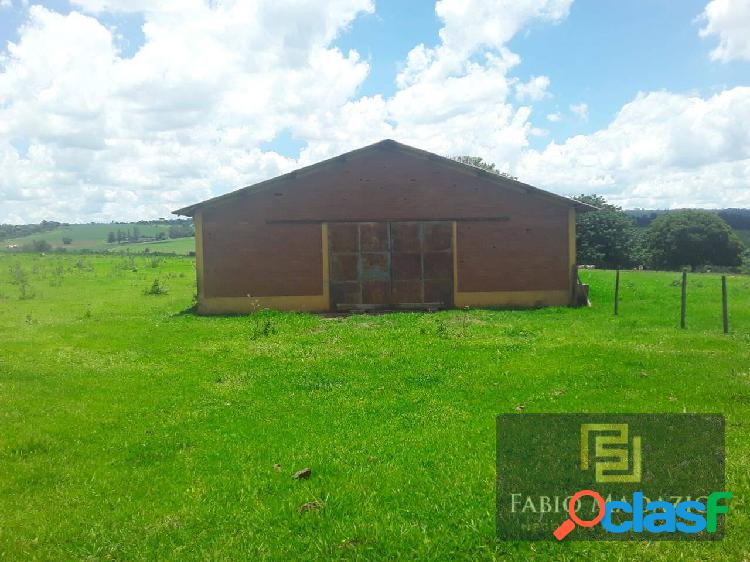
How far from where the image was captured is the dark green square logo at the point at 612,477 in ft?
14.4

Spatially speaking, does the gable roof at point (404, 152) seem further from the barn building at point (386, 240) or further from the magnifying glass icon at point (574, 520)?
the magnifying glass icon at point (574, 520)

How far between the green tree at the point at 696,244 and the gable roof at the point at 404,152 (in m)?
53.2

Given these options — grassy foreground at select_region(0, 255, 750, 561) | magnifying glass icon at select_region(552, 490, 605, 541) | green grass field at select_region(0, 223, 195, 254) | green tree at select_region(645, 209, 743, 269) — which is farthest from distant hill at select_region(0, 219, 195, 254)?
magnifying glass icon at select_region(552, 490, 605, 541)

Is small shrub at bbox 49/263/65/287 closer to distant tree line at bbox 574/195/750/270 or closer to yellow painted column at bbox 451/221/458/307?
yellow painted column at bbox 451/221/458/307

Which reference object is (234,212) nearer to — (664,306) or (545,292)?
(545,292)

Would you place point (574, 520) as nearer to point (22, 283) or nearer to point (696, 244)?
point (22, 283)

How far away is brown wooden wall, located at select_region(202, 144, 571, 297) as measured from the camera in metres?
18.2

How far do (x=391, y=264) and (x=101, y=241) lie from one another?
298 feet

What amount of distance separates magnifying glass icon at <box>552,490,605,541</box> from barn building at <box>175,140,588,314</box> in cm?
1379

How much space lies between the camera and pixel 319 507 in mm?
4781

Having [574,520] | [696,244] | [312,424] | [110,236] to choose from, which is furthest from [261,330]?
[110,236]

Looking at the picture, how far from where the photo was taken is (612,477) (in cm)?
511

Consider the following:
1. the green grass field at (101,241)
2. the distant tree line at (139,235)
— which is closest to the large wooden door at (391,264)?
the green grass field at (101,241)

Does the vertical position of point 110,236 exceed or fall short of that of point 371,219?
it exceeds it
